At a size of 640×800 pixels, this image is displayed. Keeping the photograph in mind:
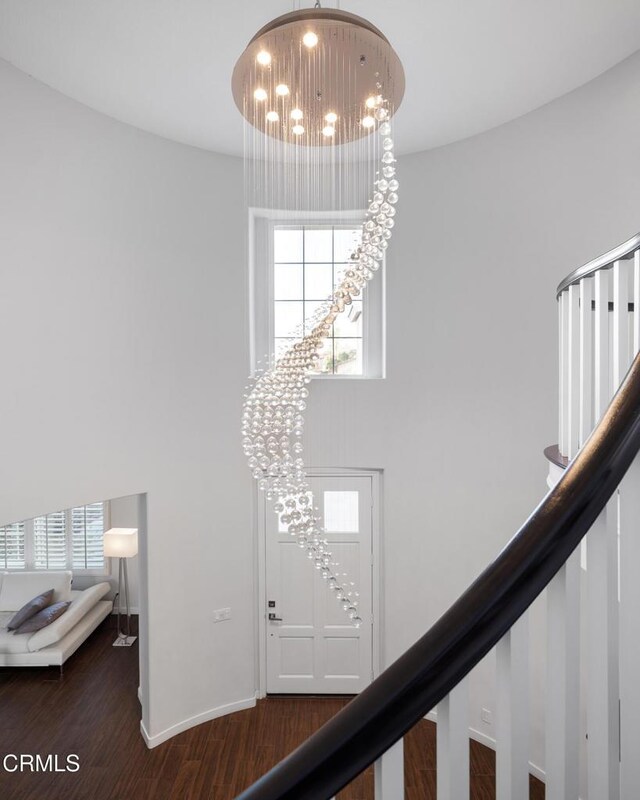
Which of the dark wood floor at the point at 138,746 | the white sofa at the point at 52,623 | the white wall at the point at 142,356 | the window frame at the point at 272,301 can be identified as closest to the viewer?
the white wall at the point at 142,356

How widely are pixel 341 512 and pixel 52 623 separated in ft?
10.7

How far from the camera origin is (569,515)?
729 millimetres

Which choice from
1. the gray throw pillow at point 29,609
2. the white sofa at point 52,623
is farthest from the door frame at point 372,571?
the gray throw pillow at point 29,609

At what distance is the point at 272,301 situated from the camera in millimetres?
4812

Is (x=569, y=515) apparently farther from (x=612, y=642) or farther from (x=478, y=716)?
(x=478, y=716)

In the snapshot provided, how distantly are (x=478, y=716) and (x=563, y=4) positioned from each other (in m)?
4.85

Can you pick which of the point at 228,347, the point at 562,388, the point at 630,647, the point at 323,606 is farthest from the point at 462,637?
the point at 323,606

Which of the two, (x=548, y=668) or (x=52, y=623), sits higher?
(x=548, y=668)

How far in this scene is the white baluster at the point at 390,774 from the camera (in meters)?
0.71

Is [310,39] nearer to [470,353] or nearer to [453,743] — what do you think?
[453,743]

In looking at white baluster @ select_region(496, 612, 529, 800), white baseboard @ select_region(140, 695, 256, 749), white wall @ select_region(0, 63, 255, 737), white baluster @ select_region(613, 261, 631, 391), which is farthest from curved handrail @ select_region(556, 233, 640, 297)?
white baseboard @ select_region(140, 695, 256, 749)

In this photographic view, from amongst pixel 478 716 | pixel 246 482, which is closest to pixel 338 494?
pixel 246 482

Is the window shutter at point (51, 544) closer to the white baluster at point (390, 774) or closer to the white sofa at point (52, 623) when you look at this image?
the white sofa at point (52, 623)

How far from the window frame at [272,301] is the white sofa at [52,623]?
348 centimetres
